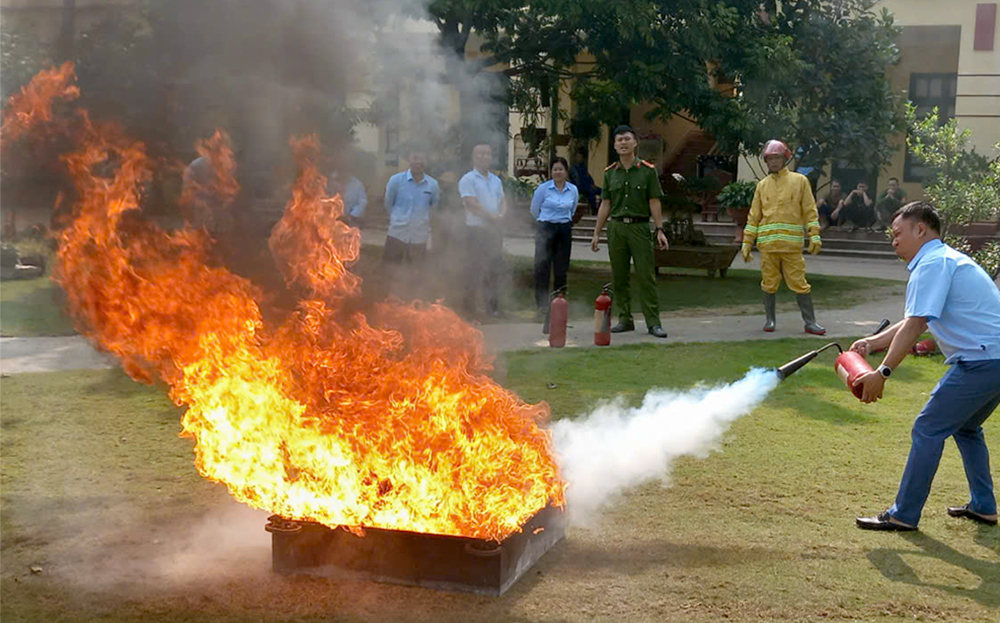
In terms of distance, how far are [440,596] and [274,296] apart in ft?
7.01

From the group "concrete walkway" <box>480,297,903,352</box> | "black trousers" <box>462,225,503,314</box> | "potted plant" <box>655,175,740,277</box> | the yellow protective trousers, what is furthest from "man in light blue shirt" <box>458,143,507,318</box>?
"potted plant" <box>655,175,740,277</box>

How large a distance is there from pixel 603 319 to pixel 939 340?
534cm

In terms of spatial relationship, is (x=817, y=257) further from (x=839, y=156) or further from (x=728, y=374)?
(x=728, y=374)

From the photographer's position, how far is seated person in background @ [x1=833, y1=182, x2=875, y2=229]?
22.5 m

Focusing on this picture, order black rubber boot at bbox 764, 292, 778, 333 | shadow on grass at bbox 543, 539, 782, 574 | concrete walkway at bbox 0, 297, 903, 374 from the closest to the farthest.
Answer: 1. shadow on grass at bbox 543, 539, 782, 574
2. concrete walkway at bbox 0, 297, 903, 374
3. black rubber boot at bbox 764, 292, 778, 333

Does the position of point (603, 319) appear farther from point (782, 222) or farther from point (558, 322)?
point (782, 222)

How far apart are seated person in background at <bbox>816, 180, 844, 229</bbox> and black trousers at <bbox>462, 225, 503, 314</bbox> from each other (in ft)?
42.5

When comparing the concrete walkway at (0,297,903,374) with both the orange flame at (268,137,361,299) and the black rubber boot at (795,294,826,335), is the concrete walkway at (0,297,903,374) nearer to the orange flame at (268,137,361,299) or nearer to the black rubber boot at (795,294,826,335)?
the black rubber boot at (795,294,826,335)

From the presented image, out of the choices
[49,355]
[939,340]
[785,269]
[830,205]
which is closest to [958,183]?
[785,269]

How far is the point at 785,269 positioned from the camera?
11.3 m

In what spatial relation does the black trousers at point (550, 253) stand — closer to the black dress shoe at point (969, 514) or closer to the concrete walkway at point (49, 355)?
the concrete walkway at point (49, 355)

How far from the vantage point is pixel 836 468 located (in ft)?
21.7

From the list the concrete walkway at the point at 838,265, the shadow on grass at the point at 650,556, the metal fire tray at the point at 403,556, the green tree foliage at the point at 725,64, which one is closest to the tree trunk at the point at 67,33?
the metal fire tray at the point at 403,556

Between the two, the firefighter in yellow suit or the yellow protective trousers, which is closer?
the firefighter in yellow suit
